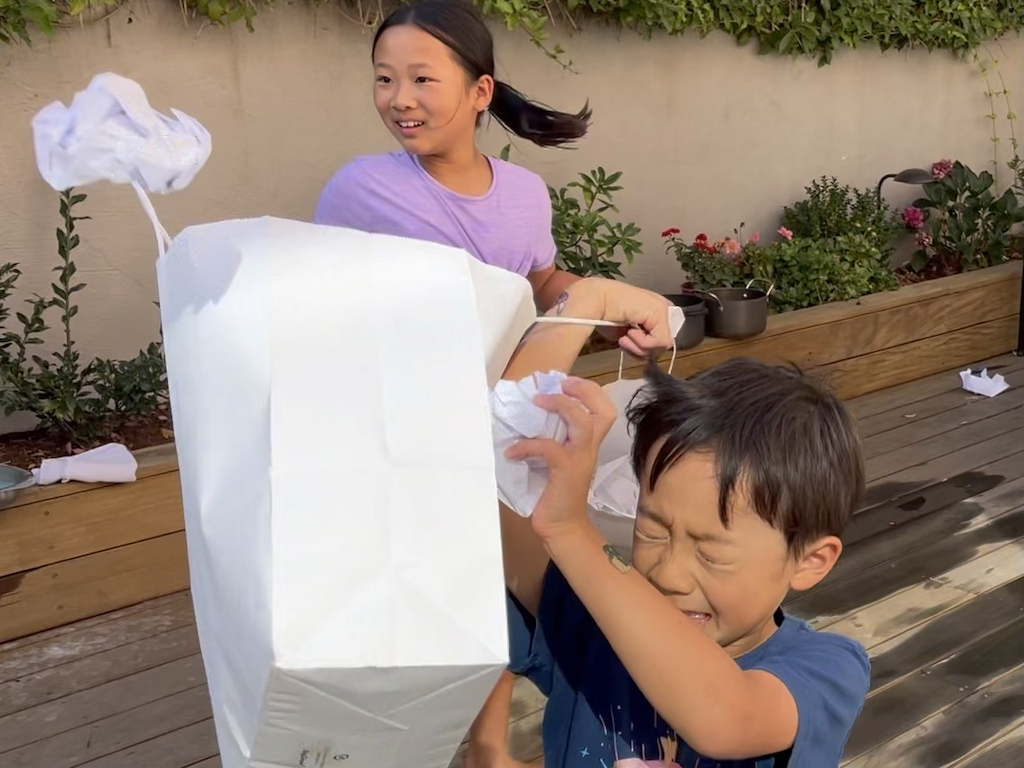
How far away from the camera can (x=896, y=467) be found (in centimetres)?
385

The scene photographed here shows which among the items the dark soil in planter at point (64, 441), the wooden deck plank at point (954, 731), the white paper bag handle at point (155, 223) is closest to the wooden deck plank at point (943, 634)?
the wooden deck plank at point (954, 731)

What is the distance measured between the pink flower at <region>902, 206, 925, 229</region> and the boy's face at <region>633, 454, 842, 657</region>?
15.4ft

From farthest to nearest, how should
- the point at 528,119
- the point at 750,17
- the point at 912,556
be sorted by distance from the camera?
1. the point at 750,17
2. the point at 912,556
3. the point at 528,119

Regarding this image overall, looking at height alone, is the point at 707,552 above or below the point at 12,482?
above

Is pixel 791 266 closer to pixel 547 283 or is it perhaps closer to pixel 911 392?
pixel 911 392

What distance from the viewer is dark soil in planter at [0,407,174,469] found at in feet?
9.78

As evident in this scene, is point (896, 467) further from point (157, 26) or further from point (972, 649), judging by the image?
point (157, 26)

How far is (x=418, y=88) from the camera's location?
190 cm

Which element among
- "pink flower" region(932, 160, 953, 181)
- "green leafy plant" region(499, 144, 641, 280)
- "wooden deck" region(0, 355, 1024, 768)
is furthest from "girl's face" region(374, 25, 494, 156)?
"pink flower" region(932, 160, 953, 181)

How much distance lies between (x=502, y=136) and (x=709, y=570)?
3.29m

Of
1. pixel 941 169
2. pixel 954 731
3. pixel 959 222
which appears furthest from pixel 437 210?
pixel 941 169

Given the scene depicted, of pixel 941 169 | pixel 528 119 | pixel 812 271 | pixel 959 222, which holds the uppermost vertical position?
pixel 528 119

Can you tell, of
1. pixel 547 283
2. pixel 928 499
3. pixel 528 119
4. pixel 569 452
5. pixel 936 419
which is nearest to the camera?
pixel 569 452

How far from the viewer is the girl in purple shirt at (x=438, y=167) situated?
1.88m
